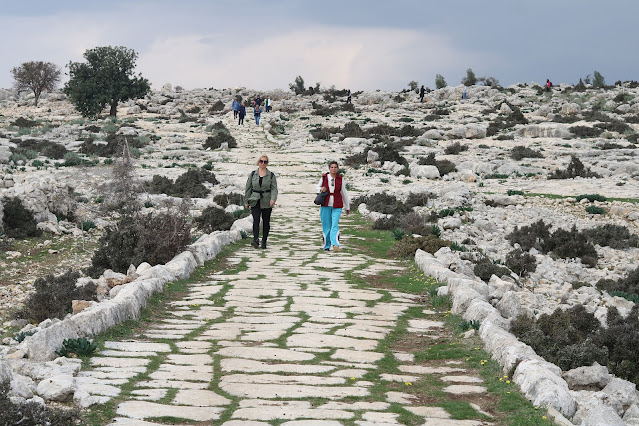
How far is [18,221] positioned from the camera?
17203mm

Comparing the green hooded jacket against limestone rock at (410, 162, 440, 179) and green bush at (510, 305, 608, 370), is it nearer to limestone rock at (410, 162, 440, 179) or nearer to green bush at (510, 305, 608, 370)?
green bush at (510, 305, 608, 370)

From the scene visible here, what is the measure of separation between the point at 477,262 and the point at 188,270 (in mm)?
5704

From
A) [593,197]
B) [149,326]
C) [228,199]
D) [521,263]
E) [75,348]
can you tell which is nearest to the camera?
[75,348]

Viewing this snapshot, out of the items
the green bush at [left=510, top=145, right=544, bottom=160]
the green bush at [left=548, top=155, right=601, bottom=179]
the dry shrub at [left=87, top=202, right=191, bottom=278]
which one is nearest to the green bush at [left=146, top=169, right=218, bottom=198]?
the dry shrub at [left=87, top=202, right=191, bottom=278]

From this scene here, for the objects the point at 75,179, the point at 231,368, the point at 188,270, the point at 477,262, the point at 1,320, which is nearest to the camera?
the point at 231,368

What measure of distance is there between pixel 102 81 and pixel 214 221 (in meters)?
44.1

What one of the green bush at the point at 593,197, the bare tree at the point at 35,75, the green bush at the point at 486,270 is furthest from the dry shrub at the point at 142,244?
the bare tree at the point at 35,75

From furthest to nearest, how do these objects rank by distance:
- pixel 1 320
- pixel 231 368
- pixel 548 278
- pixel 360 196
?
pixel 360 196, pixel 548 278, pixel 1 320, pixel 231 368

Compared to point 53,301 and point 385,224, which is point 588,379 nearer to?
point 53,301

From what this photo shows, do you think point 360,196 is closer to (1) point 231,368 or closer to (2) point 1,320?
(2) point 1,320

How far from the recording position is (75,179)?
86.1ft

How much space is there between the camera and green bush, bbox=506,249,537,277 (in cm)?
1534

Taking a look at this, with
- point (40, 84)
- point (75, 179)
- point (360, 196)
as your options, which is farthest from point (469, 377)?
point (40, 84)

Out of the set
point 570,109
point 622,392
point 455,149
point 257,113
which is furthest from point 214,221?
point 570,109
